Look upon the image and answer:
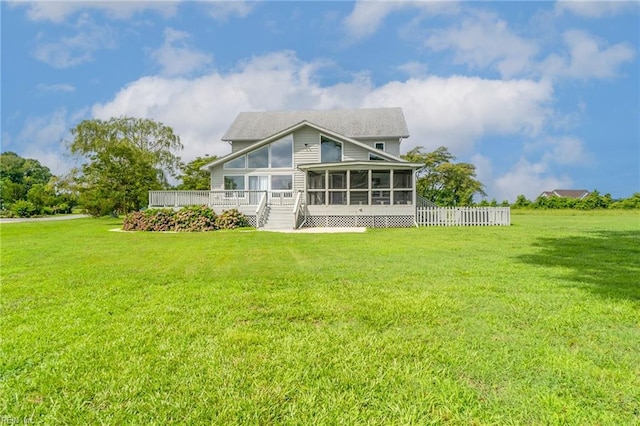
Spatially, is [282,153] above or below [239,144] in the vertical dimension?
below

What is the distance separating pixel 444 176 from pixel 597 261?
28.8 meters

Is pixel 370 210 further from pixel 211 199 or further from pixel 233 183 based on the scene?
pixel 233 183

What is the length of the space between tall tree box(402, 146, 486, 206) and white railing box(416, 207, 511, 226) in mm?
15815

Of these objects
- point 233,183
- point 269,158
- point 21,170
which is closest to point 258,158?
point 269,158

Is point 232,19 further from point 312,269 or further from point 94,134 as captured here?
point 94,134

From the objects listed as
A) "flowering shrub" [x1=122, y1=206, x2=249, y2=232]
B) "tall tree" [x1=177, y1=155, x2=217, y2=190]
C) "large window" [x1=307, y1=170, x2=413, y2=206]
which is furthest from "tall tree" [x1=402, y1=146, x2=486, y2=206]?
"flowering shrub" [x1=122, y1=206, x2=249, y2=232]

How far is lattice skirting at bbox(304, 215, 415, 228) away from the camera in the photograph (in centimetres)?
1817

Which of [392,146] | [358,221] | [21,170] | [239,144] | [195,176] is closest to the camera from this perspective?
[358,221]

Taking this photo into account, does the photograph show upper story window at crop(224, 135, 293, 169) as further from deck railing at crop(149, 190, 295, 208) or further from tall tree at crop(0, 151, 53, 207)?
tall tree at crop(0, 151, 53, 207)

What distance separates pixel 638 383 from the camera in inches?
88.0

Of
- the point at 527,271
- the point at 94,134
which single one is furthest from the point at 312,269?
the point at 94,134

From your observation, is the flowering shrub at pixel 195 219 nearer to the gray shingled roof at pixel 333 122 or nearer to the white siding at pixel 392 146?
the gray shingled roof at pixel 333 122

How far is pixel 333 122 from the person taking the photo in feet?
87.1

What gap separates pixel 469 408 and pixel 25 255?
9.99 metres
